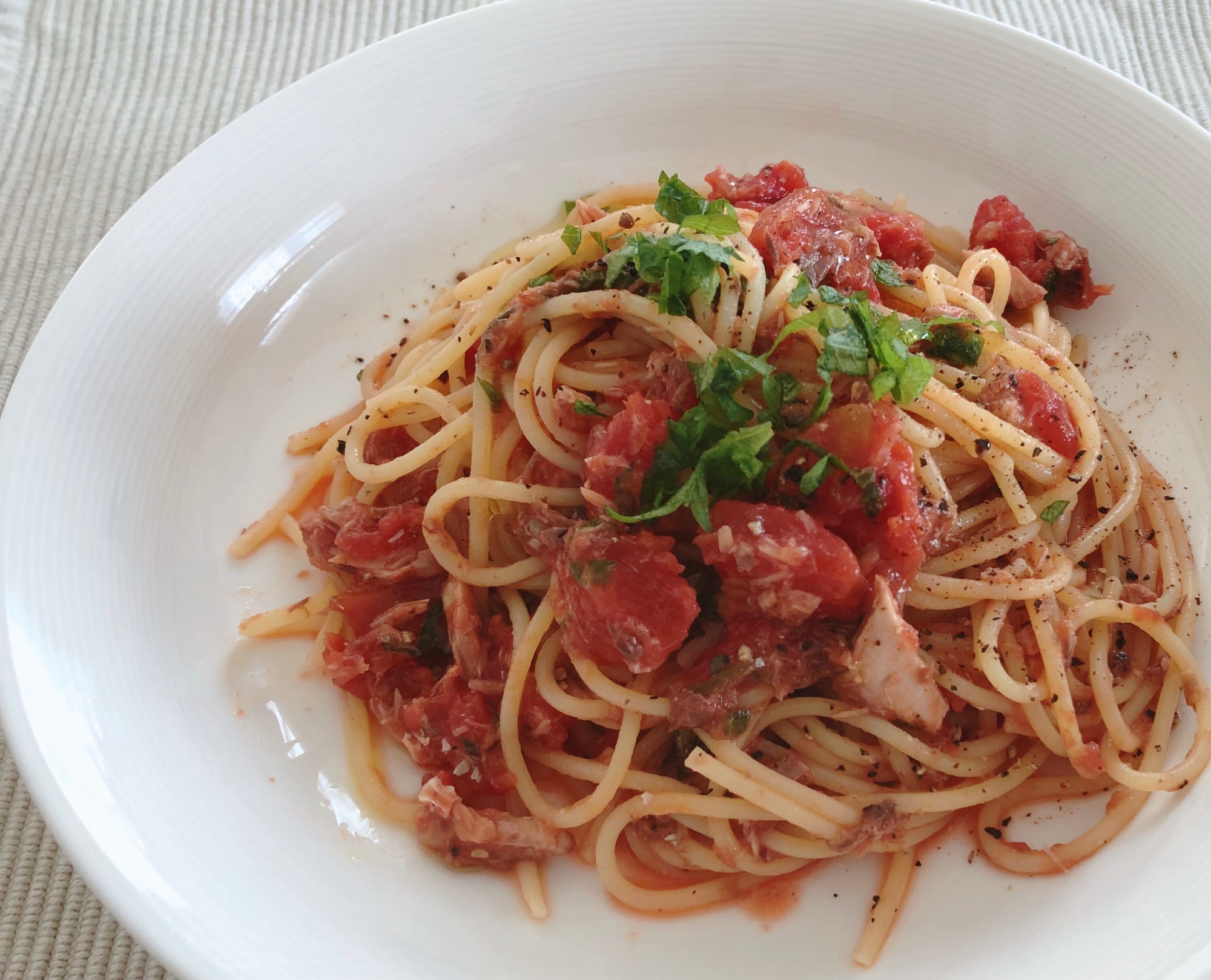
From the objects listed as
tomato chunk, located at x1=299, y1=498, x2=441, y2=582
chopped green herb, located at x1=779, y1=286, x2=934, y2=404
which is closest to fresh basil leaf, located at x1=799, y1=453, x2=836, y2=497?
chopped green herb, located at x1=779, y1=286, x2=934, y2=404

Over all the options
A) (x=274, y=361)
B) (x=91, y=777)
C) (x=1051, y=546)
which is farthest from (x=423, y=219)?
(x=1051, y=546)

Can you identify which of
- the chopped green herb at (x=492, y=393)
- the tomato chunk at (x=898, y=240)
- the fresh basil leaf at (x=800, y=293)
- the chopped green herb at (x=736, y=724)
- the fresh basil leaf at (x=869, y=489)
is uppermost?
the fresh basil leaf at (x=800, y=293)

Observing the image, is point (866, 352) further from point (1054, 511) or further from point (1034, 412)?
point (1054, 511)

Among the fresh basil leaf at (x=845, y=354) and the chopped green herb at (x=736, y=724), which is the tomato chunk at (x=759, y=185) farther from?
the chopped green herb at (x=736, y=724)

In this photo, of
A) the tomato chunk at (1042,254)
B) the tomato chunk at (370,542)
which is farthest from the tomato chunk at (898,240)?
the tomato chunk at (370,542)

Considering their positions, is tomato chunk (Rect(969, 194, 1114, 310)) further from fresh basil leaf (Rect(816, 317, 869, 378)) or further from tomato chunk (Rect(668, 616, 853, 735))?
tomato chunk (Rect(668, 616, 853, 735))

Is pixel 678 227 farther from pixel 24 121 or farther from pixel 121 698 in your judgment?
pixel 24 121
